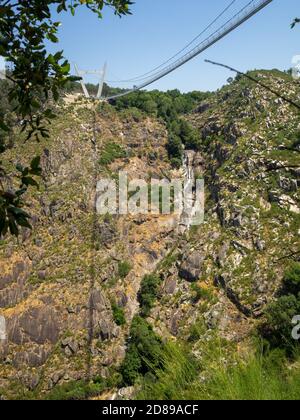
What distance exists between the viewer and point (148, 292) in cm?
4662

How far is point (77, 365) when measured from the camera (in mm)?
39812

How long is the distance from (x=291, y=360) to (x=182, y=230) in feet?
166

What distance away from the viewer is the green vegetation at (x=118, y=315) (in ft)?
146

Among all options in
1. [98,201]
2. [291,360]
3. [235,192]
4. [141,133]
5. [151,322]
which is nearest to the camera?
[291,360]

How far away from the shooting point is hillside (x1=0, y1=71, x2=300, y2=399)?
3962cm

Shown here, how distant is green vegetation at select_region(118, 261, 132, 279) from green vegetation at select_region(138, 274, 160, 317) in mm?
2330

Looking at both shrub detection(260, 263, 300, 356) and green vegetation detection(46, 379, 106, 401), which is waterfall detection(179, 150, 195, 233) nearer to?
shrub detection(260, 263, 300, 356)

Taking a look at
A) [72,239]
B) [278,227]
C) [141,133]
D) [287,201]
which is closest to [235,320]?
[278,227]

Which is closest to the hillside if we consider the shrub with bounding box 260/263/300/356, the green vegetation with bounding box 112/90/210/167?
the shrub with bounding box 260/263/300/356

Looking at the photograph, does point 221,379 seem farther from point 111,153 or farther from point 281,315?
point 111,153

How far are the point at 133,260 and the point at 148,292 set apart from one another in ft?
18.6

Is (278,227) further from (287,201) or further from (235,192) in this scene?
(235,192)

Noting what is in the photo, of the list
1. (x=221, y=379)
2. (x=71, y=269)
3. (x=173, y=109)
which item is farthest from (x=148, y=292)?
(x=221, y=379)

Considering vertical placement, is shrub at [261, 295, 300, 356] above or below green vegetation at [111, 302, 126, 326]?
above
